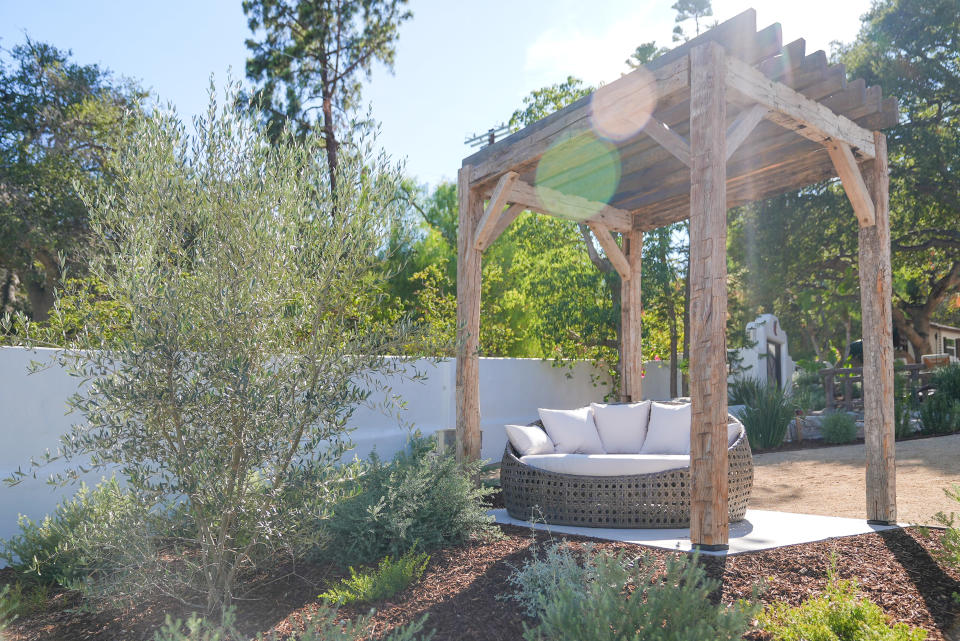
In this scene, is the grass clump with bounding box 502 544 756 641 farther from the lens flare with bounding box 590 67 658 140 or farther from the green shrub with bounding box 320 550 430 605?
the lens flare with bounding box 590 67 658 140

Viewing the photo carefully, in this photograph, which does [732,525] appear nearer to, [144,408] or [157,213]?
[144,408]

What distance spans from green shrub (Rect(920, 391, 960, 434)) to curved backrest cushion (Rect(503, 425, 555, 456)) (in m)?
6.94

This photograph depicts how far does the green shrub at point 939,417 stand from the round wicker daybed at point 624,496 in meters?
6.37

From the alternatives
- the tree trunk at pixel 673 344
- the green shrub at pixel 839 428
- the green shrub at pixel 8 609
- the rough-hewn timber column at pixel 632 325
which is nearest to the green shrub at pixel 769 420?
the green shrub at pixel 839 428

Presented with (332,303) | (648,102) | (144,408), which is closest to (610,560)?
(332,303)

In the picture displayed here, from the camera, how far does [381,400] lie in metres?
7.49

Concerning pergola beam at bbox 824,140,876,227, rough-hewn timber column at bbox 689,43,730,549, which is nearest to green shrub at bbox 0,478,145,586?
rough-hewn timber column at bbox 689,43,730,549

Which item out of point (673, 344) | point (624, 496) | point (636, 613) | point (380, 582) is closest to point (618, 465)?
point (624, 496)

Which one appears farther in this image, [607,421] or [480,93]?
[480,93]

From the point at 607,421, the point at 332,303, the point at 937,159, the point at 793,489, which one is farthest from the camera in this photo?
the point at 937,159

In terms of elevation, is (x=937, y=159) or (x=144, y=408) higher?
(x=937, y=159)

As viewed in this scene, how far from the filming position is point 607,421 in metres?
6.02

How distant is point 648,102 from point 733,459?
2.54 meters

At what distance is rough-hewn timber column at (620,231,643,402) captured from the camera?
23.6ft
